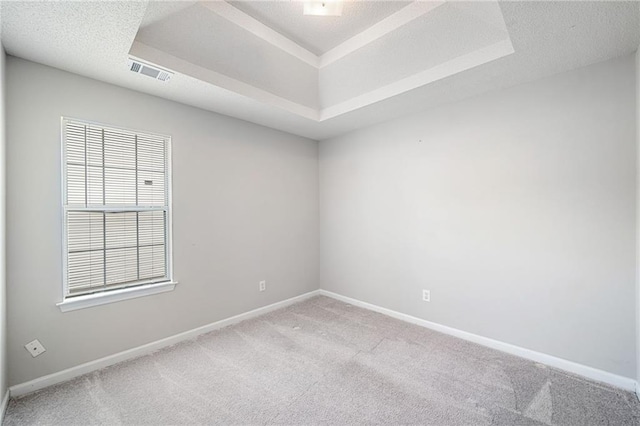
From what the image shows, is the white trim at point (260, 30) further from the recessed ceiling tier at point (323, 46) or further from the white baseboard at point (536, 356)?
the white baseboard at point (536, 356)

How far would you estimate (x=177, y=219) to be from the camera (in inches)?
109

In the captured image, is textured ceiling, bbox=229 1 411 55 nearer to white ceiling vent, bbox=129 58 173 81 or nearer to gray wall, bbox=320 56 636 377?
white ceiling vent, bbox=129 58 173 81

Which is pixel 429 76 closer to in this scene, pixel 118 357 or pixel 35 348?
pixel 118 357

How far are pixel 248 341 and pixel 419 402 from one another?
1.65 metres

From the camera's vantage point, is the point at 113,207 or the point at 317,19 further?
the point at 113,207

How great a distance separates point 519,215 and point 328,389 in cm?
220

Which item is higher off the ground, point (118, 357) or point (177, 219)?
point (177, 219)

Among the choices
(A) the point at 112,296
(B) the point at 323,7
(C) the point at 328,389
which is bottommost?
(C) the point at 328,389

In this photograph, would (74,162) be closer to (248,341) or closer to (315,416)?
(248,341)

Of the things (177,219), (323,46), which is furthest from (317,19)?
(177,219)

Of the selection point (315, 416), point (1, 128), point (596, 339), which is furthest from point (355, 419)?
point (1, 128)

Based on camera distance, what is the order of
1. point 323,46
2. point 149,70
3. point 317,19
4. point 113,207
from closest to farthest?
point 149,70
point 317,19
point 113,207
point 323,46

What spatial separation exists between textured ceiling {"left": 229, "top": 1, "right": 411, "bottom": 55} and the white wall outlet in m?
2.96

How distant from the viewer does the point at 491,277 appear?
2645mm
